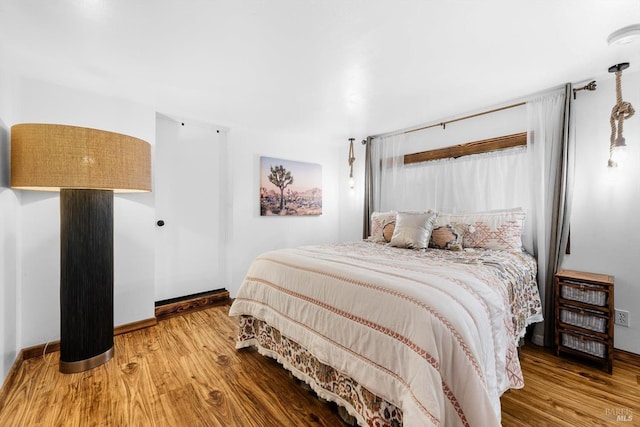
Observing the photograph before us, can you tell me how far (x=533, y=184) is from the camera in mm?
2578

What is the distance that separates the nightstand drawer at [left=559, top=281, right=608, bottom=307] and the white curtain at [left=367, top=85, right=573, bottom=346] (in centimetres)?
23

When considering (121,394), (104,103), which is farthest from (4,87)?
(121,394)

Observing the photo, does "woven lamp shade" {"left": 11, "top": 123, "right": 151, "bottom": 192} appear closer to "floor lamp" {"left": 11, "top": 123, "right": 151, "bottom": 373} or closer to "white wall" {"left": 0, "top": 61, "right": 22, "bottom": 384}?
"floor lamp" {"left": 11, "top": 123, "right": 151, "bottom": 373}

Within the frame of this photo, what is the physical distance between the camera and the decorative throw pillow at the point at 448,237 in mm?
2512

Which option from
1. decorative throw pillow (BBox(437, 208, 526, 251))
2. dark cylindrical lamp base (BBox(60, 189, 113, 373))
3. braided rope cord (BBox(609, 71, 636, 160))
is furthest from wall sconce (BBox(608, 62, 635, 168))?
dark cylindrical lamp base (BBox(60, 189, 113, 373))

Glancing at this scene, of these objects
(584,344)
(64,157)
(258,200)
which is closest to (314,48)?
(64,157)

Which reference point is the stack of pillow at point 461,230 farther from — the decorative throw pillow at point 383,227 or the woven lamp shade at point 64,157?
the woven lamp shade at point 64,157

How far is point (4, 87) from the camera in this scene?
1.88 m

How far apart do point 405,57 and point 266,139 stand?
2.37 meters

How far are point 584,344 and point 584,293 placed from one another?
390 mm

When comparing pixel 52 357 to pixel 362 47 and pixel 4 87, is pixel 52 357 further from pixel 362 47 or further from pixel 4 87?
pixel 362 47

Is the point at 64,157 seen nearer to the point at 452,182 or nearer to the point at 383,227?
the point at 383,227

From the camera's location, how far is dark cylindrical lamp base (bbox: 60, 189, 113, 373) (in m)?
1.95

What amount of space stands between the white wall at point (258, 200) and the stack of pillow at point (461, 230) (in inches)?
70.0
